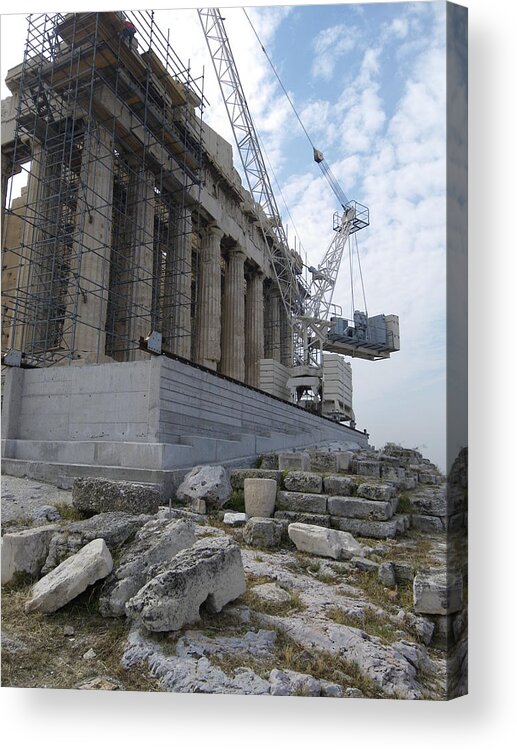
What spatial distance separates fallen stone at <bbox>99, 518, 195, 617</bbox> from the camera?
4.87 m

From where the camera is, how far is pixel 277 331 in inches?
1629

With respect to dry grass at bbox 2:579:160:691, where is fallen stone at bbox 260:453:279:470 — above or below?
above

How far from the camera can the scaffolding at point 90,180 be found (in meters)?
18.4

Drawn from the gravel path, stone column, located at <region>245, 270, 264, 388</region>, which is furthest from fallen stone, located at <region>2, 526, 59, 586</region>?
stone column, located at <region>245, 270, 264, 388</region>

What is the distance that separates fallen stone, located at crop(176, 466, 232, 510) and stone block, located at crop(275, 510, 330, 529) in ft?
4.59

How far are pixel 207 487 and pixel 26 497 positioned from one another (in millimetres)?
3321

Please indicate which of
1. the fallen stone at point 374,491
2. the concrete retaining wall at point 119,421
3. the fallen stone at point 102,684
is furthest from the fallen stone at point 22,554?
the fallen stone at point 374,491

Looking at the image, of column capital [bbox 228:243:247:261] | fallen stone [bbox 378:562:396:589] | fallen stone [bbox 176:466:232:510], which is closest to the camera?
fallen stone [bbox 378:562:396:589]

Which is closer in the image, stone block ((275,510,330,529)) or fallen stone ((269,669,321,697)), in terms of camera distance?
fallen stone ((269,669,321,697))

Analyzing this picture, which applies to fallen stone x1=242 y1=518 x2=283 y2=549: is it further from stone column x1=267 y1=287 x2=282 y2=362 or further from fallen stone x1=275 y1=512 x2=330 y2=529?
stone column x1=267 y1=287 x2=282 y2=362

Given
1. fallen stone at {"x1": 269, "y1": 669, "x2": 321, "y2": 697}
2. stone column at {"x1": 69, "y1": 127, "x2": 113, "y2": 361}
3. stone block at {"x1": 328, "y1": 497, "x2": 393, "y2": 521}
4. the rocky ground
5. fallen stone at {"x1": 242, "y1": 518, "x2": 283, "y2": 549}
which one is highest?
stone column at {"x1": 69, "y1": 127, "x2": 113, "y2": 361}

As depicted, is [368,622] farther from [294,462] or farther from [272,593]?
[294,462]

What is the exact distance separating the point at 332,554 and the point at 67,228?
18822mm

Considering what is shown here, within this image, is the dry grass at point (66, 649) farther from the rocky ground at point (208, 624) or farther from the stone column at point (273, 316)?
the stone column at point (273, 316)
